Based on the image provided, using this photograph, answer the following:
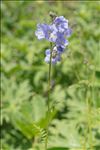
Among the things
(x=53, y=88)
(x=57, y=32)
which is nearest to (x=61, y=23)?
(x=57, y=32)

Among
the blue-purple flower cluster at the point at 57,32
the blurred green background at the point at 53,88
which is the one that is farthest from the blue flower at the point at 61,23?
the blurred green background at the point at 53,88

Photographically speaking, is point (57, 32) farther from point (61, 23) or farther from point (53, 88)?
point (53, 88)

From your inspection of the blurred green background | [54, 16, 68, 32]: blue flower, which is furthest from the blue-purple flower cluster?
the blurred green background

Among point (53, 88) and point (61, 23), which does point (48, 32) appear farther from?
point (53, 88)

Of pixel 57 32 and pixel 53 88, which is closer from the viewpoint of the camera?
pixel 57 32

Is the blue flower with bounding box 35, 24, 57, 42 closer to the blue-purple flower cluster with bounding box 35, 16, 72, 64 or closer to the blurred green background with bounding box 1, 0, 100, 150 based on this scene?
the blue-purple flower cluster with bounding box 35, 16, 72, 64

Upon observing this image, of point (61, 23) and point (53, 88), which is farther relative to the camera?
point (53, 88)

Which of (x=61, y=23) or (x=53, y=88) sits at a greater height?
(x=61, y=23)

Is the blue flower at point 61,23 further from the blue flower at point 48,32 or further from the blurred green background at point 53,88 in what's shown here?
the blurred green background at point 53,88

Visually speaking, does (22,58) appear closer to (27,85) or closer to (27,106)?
(27,85)
